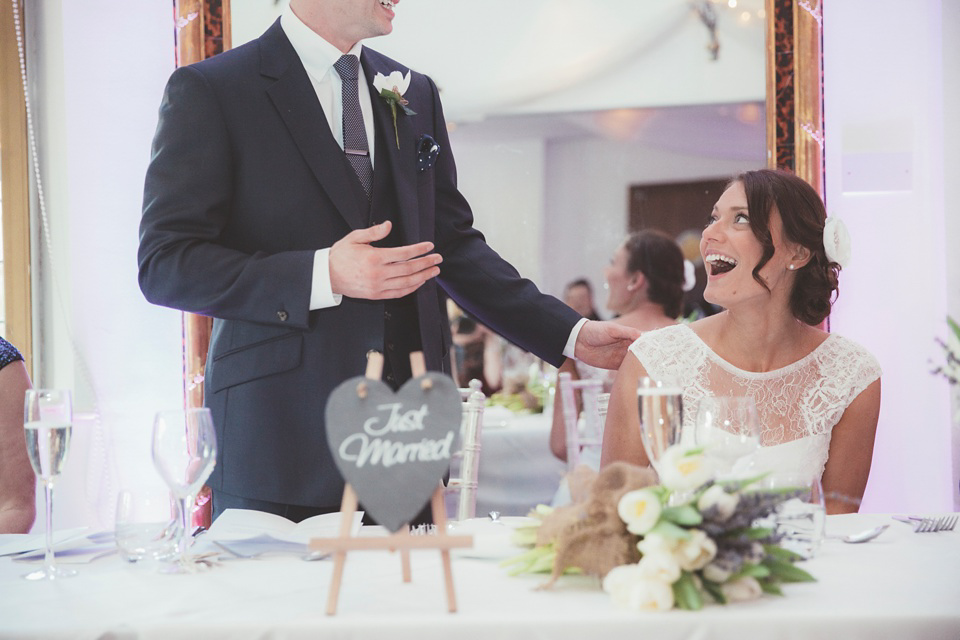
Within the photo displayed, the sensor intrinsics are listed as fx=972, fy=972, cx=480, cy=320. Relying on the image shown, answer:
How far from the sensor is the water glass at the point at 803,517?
1388 mm

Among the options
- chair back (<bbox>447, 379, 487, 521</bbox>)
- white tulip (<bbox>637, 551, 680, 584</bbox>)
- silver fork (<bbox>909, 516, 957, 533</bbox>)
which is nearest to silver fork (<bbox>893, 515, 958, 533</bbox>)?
silver fork (<bbox>909, 516, 957, 533</bbox>)

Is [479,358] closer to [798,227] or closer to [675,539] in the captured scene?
[798,227]

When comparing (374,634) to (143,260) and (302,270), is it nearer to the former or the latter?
(302,270)

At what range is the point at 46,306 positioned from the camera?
3744 millimetres

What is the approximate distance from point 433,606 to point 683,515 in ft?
1.05

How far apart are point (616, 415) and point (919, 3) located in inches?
86.7

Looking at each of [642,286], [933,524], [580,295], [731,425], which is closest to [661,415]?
[731,425]

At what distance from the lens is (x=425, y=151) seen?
2324 mm

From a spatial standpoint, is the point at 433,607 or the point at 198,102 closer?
the point at 433,607

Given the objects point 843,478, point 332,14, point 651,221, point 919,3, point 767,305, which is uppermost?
point 919,3

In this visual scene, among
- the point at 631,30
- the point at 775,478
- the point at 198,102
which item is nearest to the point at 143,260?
the point at 198,102

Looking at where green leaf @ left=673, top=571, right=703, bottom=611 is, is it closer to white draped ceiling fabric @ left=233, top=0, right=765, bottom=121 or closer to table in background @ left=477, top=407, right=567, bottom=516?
white draped ceiling fabric @ left=233, top=0, right=765, bottom=121

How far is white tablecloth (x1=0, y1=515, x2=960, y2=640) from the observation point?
110cm

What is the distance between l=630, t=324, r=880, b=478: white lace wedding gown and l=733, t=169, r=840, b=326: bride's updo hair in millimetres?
132
